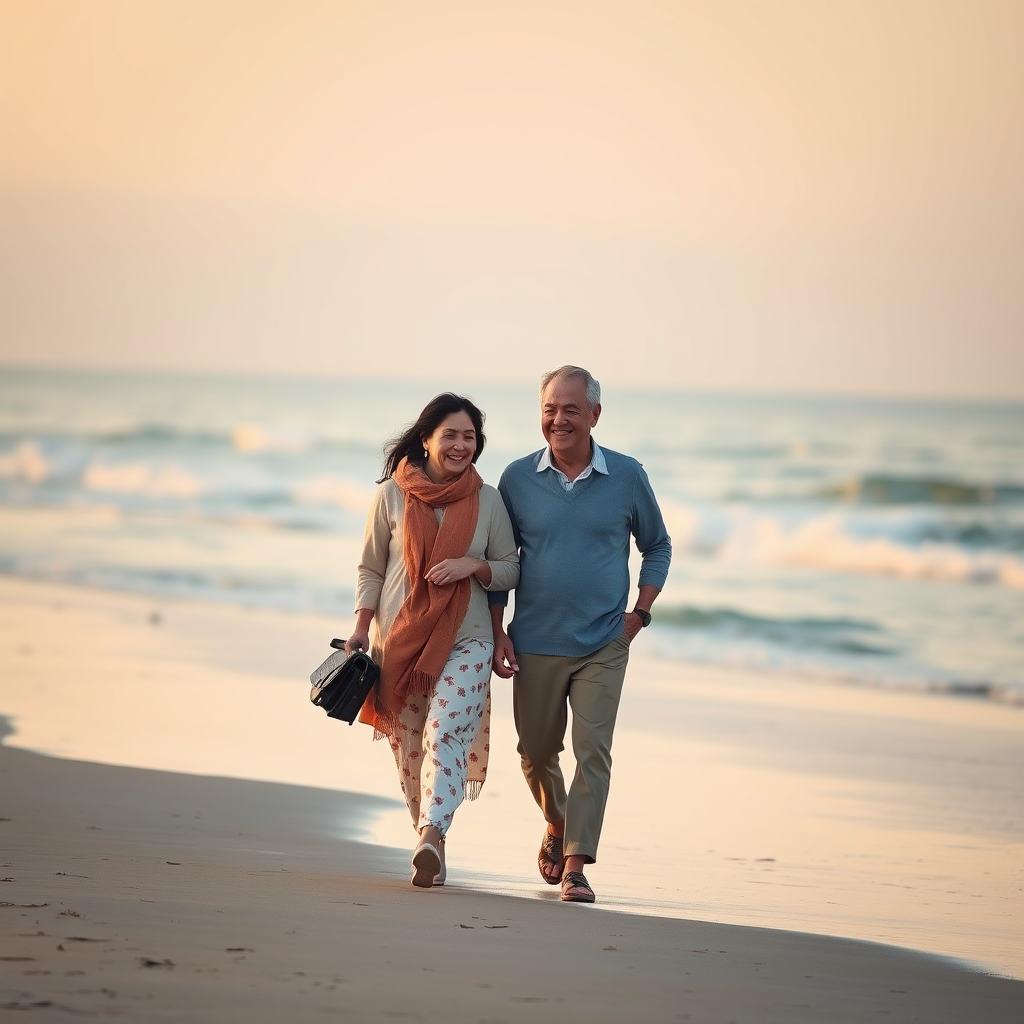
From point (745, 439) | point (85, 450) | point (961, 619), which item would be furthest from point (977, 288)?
point (961, 619)

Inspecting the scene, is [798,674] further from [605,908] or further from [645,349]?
[645,349]

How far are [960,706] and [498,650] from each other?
21.3ft

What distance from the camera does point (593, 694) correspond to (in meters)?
5.45

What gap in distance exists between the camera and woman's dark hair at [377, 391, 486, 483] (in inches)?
214

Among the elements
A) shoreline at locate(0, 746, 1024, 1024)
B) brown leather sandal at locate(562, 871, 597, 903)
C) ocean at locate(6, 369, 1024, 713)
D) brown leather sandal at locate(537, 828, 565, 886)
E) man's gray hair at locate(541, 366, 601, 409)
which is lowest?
shoreline at locate(0, 746, 1024, 1024)

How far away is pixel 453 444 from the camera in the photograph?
5.41 m

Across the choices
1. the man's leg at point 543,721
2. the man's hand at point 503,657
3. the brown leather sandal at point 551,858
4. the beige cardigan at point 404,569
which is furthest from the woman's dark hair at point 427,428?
the brown leather sandal at point 551,858

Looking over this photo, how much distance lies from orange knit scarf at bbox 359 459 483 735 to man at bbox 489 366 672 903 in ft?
0.89

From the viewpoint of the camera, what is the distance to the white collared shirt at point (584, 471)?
5586mm

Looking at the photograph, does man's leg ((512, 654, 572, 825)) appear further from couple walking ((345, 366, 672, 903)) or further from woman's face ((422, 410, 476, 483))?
woman's face ((422, 410, 476, 483))

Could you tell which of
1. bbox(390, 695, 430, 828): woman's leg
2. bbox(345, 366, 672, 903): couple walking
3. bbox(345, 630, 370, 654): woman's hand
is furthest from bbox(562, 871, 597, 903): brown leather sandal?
bbox(345, 630, 370, 654): woman's hand

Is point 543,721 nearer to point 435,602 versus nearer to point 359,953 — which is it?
point 435,602

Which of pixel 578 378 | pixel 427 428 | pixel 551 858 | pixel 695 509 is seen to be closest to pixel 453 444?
pixel 427 428

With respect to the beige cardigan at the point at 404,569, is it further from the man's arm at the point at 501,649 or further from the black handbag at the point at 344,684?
the black handbag at the point at 344,684
